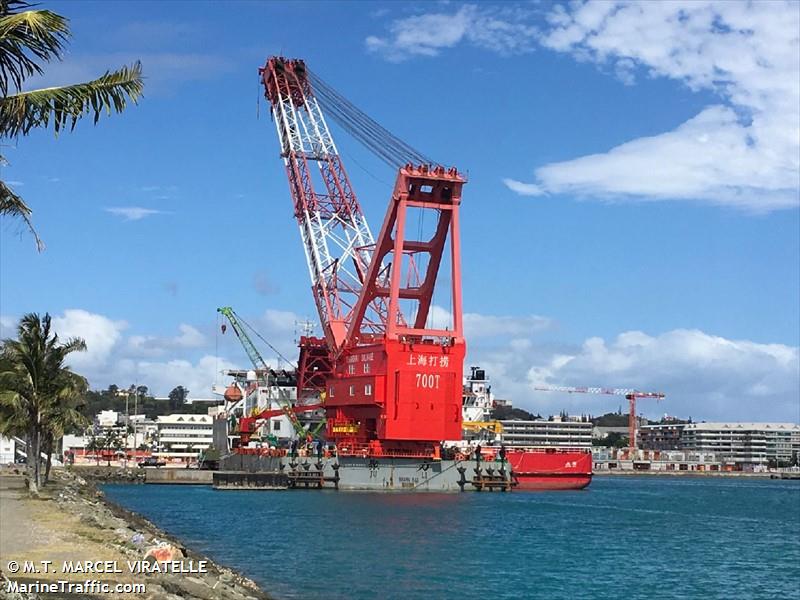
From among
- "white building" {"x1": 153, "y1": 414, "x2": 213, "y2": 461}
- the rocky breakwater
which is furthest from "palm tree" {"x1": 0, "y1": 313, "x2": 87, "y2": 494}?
"white building" {"x1": 153, "y1": 414, "x2": 213, "y2": 461}

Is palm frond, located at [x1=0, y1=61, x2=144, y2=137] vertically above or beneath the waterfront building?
above

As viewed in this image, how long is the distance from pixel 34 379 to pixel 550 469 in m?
51.1

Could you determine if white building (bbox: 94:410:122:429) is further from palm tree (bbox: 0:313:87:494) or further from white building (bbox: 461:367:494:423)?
palm tree (bbox: 0:313:87:494)

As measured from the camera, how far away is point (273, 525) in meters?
44.8

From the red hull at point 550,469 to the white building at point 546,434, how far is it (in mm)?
93376

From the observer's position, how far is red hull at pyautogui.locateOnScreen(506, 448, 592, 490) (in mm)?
82625

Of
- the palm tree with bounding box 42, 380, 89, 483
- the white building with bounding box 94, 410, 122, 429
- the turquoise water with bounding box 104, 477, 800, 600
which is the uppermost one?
the palm tree with bounding box 42, 380, 89, 483

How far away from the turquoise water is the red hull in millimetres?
16073

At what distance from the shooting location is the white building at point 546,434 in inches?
7151

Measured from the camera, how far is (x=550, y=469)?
84.0 metres

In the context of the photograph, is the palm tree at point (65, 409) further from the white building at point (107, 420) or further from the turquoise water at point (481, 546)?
the white building at point (107, 420)

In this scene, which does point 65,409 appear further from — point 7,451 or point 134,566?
point 7,451

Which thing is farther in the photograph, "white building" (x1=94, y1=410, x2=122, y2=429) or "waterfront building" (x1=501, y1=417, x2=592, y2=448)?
"waterfront building" (x1=501, y1=417, x2=592, y2=448)

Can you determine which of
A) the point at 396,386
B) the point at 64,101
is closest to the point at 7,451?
the point at 396,386
